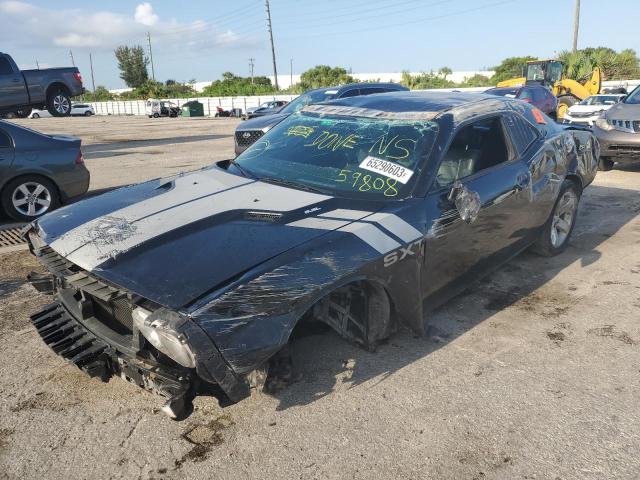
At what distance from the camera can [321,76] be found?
56156 millimetres

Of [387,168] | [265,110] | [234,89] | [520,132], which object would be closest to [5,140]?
[387,168]

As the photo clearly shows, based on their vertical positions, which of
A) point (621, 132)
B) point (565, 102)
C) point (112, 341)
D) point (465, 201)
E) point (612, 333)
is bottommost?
point (612, 333)

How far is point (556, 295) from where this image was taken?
13.1ft

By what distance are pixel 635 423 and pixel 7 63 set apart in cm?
1658

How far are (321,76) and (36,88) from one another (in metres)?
44.1

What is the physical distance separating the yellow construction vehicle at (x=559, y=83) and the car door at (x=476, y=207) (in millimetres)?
19332

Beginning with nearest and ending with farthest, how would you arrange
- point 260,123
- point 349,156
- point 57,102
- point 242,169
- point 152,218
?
point 152,218
point 349,156
point 242,169
point 260,123
point 57,102

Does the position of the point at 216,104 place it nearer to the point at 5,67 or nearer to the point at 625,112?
the point at 5,67

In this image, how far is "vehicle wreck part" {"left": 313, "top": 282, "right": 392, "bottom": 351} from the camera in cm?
268

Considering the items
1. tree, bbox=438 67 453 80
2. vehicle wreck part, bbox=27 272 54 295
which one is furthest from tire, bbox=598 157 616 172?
tree, bbox=438 67 453 80

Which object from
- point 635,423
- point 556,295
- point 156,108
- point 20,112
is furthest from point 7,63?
point 156,108

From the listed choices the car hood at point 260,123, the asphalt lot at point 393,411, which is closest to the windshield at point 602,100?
the car hood at point 260,123

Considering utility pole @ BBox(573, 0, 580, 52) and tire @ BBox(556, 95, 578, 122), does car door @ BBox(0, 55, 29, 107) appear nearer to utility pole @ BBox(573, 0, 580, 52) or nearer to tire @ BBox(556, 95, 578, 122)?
tire @ BBox(556, 95, 578, 122)

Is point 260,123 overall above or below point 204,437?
above
